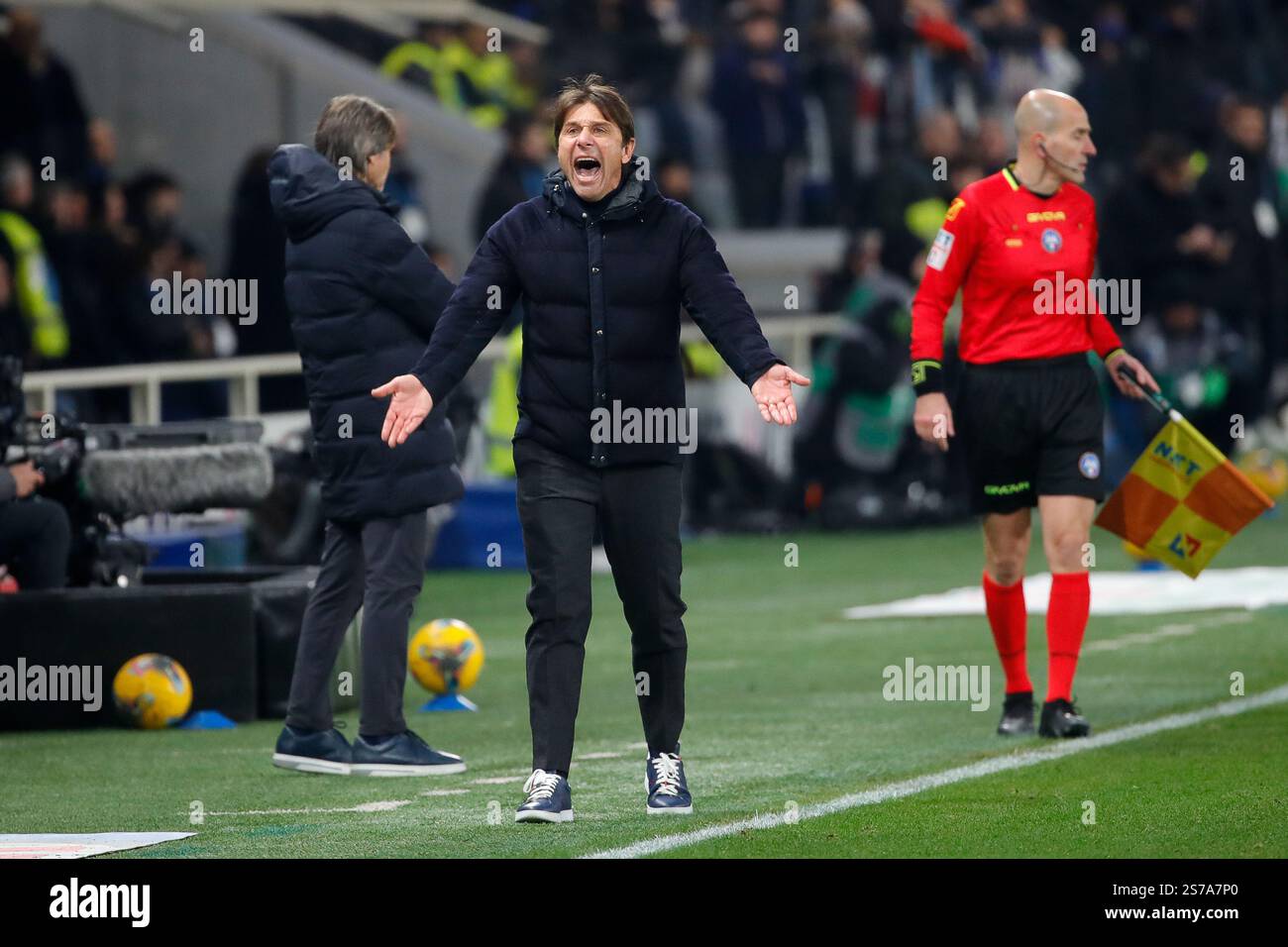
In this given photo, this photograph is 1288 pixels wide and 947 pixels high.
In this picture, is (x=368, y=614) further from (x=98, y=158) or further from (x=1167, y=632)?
(x=98, y=158)

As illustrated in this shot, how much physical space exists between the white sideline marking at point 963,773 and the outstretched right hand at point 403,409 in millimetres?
1306

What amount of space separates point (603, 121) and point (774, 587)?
7938 mm

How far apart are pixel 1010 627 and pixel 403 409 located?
312cm

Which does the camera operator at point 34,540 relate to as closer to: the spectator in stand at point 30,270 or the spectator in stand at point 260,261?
the spectator in stand at point 30,270

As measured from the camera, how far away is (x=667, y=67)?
77.5 ft

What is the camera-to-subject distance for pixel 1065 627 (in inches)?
389

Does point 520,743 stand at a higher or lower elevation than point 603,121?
lower

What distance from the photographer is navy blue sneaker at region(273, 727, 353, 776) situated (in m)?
9.46

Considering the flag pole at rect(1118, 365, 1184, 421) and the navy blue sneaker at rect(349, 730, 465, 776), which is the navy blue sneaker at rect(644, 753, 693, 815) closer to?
the navy blue sneaker at rect(349, 730, 465, 776)

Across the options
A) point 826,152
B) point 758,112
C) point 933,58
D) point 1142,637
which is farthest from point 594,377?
point 933,58

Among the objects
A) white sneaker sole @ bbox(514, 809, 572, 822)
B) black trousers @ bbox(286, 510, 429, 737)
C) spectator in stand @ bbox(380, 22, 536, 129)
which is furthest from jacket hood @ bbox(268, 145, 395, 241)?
spectator in stand @ bbox(380, 22, 536, 129)

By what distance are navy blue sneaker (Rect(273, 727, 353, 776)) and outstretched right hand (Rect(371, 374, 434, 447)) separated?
Answer: 6.15ft

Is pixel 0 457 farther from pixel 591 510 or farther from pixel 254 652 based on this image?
pixel 591 510
